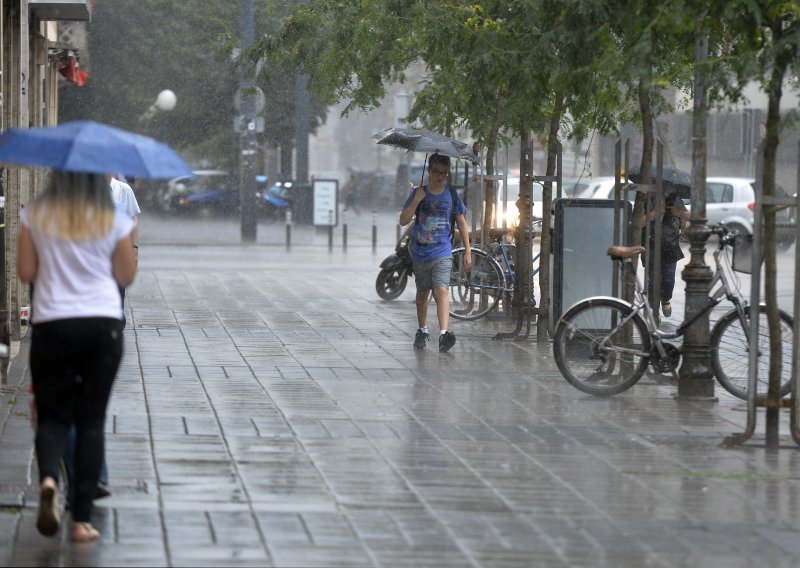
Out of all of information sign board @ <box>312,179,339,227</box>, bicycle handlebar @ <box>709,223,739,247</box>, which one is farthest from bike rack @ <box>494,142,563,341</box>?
information sign board @ <box>312,179,339,227</box>

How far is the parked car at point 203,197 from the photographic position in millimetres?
51000

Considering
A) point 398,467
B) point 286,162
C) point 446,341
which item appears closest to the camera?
point 398,467

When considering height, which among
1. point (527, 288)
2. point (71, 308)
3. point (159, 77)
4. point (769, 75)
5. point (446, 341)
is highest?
point (159, 77)

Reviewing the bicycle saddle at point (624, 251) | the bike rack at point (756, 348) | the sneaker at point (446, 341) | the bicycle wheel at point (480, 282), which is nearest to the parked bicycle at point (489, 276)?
the bicycle wheel at point (480, 282)

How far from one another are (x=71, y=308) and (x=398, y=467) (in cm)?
235

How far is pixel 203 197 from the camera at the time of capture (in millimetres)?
51438

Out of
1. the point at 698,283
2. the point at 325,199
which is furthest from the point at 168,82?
the point at 698,283

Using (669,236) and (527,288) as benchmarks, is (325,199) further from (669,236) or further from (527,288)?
(527,288)

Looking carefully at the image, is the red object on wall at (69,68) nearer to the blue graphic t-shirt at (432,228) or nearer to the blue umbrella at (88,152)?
the blue graphic t-shirt at (432,228)

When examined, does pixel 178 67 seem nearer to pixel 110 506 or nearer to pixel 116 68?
pixel 116 68

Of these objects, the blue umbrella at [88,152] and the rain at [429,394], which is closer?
the blue umbrella at [88,152]

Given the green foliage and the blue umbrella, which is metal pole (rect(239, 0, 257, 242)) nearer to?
the green foliage

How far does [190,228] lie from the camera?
146 ft

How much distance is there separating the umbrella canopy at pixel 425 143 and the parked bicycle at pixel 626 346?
5.42 metres
